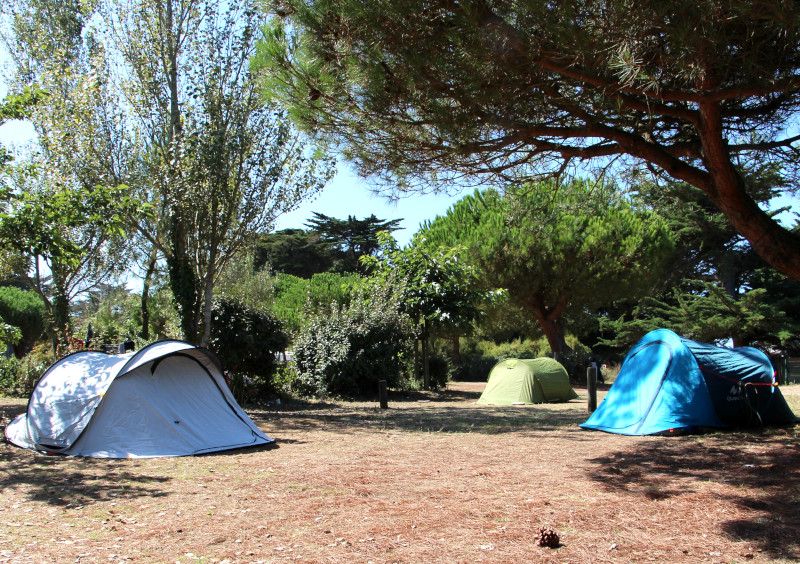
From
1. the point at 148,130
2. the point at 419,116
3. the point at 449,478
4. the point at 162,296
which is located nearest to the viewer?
the point at 449,478

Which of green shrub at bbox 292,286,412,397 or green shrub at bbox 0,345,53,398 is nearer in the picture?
green shrub at bbox 292,286,412,397

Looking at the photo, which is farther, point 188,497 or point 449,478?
point 449,478

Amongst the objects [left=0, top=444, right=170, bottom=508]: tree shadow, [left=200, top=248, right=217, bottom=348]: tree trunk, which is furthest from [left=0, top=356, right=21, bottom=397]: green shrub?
[left=0, top=444, right=170, bottom=508]: tree shadow

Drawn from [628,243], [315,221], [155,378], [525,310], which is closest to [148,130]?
[155,378]

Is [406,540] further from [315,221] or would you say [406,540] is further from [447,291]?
[315,221]

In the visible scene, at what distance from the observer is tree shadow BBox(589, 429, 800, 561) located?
448cm

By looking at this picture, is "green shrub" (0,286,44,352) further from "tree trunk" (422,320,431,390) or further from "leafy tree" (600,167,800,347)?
"leafy tree" (600,167,800,347)

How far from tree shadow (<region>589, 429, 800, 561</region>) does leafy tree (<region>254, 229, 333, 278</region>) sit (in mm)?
38401

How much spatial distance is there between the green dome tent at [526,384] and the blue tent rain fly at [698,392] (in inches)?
244

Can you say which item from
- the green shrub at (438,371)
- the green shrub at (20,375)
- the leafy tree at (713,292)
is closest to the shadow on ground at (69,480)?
the green shrub at (20,375)

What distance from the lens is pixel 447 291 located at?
18.3 m

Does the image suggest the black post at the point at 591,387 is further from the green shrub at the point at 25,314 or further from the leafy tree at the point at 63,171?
the green shrub at the point at 25,314

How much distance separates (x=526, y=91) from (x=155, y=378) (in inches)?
237

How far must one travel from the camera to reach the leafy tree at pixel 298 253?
148ft
